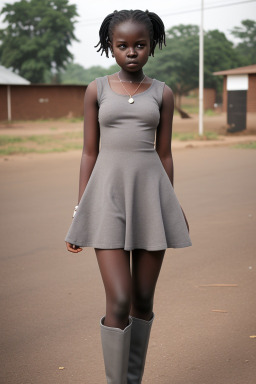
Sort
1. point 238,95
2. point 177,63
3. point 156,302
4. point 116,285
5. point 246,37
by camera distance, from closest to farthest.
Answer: point 116,285 → point 156,302 → point 238,95 → point 177,63 → point 246,37

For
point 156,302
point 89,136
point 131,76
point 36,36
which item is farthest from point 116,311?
point 36,36

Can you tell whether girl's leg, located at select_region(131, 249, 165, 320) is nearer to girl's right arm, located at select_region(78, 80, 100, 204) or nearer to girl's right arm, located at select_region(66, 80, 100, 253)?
girl's right arm, located at select_region(66, 80, 100, 253)

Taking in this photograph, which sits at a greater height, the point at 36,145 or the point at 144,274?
the point at 144,274

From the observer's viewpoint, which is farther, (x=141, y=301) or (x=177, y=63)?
(x=177, y=63)

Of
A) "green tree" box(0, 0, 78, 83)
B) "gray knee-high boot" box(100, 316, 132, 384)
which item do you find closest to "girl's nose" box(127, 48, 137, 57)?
"gray knee-high boot" box(100, 316, 132, 384)

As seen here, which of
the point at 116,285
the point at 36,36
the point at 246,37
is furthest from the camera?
the point at 246,37

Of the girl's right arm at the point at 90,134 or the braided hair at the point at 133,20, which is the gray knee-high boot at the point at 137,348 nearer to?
the girl's right arm at the point at 90,134

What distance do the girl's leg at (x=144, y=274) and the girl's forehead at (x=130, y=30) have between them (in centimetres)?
96

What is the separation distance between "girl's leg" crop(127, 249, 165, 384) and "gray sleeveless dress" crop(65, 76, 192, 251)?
0.28ft

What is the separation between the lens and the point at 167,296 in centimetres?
482

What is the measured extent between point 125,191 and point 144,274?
387mm

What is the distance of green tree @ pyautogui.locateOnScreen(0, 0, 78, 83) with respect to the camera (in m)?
58.0

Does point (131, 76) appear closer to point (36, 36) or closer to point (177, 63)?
point (177, 63)

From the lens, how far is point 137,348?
2.91 metres
